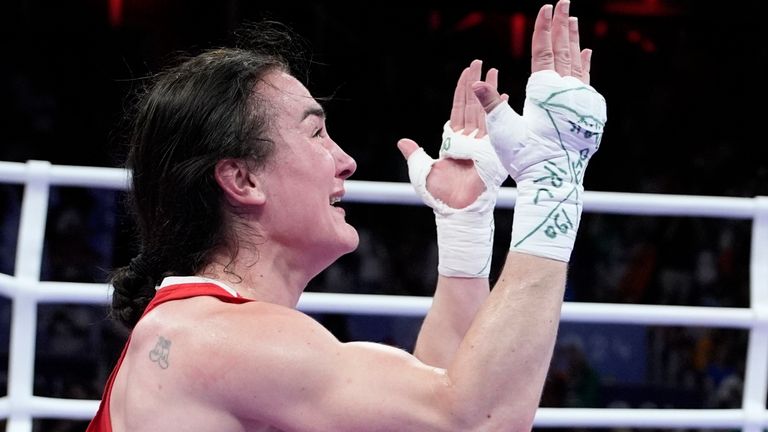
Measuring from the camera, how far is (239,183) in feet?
5.11

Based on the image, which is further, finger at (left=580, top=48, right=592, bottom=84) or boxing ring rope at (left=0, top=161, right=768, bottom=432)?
boxing ring rope at (left=0, top=161, right=768, bottom=432)

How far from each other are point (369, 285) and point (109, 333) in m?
1.42

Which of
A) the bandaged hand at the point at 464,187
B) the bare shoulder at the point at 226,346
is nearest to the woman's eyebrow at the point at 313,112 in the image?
the bandaged hand at the point at 464,187

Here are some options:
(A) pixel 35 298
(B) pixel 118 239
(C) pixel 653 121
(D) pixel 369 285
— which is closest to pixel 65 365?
(B) pixel 118 239

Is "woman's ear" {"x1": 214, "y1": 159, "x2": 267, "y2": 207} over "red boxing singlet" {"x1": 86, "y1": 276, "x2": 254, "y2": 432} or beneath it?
over

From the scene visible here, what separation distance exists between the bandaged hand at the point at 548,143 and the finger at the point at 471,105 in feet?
1.32

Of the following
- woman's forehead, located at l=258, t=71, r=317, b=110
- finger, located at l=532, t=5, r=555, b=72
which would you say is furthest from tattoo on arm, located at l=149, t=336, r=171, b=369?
finger, located at l=532, t=5, r=555, b=72

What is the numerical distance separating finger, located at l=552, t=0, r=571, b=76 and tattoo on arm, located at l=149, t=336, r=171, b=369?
2.30 feet

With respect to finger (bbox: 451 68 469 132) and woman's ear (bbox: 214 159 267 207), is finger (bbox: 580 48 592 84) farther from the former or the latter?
woman's ear (bbox: 214 159 267 207)

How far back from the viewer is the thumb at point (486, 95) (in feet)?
4.69

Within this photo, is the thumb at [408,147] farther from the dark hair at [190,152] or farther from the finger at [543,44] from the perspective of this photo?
the finger at [543,44]

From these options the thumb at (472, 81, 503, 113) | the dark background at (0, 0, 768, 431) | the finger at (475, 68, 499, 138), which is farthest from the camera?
the dark background at (0, 0, 768, 431)

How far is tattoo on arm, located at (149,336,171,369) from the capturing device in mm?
1380

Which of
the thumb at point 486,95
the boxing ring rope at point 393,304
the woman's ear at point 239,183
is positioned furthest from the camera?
the boxing ring rope at point 393,304
